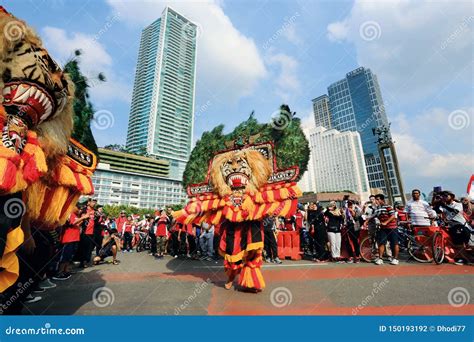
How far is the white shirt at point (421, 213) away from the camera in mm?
5531

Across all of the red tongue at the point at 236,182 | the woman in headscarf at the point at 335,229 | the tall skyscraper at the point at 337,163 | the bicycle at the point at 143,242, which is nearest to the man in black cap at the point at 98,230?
the bicycle at the point at 143,242

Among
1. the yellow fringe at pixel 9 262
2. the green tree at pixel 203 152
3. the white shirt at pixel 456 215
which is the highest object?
the green tree at pixel 203 152

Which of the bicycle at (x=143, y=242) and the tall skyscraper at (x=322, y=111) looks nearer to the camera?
the bicycle at (x=143, y=242)

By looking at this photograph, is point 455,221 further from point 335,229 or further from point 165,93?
point 165,93

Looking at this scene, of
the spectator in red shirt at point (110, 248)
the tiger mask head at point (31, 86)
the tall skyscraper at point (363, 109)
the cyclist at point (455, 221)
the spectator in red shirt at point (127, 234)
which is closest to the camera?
the tiger mask head at point (31, 86)

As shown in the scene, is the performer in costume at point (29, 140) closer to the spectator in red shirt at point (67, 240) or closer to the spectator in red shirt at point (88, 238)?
the spectator in red shirt at point (67, 240)

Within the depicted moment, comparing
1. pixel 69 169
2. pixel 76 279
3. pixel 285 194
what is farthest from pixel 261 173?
pixel 76 279

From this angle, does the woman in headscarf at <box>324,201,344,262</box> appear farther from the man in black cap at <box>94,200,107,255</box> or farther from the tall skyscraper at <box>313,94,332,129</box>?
the tall skyscraper at <box>313,94,332,129</box>

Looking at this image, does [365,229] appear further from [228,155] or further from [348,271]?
[228,155]

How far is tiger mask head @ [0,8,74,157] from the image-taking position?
178 centimetres

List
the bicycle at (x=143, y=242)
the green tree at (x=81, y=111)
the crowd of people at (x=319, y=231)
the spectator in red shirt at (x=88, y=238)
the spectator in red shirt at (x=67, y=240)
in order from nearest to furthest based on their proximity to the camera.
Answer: the green tree at (x=81, y=111) → the spectator in red shirt at (x=67, y=240) → the crowd of people at (x=319, y=231) → the spectator in red shirt at (x=88, y=238) → the bicycle at (x=143, y=242)

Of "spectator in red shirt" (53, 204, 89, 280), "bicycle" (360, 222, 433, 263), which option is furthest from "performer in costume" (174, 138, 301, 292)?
"bicycle" (360, 222, 433, 263)

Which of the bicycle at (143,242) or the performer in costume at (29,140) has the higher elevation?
the performer in costume at (29,140)

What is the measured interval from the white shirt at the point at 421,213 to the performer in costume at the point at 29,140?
6.68 meters
